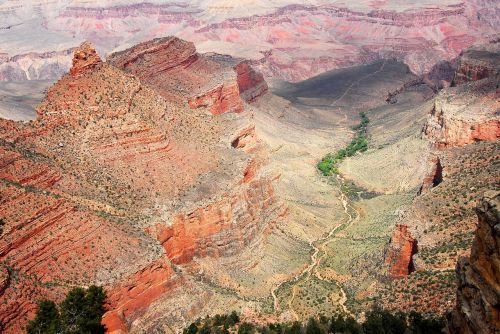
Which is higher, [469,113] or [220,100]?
[469,113]

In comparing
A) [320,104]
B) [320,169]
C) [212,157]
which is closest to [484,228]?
[212,157]

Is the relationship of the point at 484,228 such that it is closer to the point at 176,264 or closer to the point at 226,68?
the point at 176,264

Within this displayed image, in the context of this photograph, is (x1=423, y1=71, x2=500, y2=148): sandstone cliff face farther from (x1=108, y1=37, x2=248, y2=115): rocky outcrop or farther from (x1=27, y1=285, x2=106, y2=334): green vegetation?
(x1=27, y1=285, x2=106, y2=334): green vegetation

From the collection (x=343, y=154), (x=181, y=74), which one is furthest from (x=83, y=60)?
(x=343, y=154)

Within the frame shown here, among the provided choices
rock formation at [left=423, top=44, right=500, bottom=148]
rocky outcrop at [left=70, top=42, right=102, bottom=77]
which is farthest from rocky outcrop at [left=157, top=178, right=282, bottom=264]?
rock formation at [left=423, top=44, right=500, bottom=148]

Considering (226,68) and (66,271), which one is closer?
(66,271)

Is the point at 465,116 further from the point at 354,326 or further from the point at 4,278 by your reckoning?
the point at 4,278

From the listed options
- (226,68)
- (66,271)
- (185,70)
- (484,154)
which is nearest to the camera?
(66,271)

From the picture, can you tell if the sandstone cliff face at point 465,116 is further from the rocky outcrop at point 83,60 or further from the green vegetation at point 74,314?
the green vegetation at point 74,314
